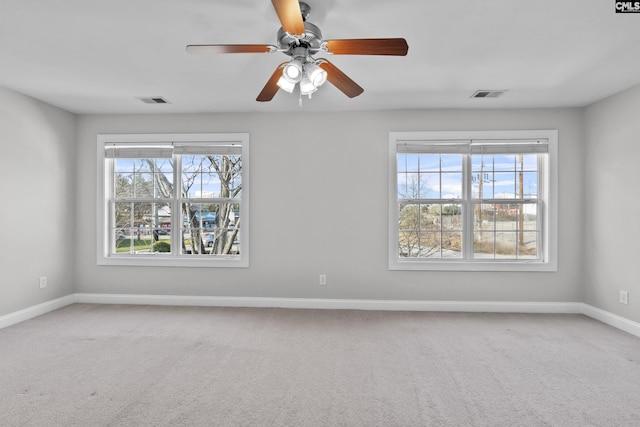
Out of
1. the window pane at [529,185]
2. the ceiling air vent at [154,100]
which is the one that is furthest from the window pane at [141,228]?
the window pane at [529,185]

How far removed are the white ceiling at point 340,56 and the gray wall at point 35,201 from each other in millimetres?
325

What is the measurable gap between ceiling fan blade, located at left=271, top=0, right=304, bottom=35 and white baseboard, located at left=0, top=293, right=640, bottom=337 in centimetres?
321

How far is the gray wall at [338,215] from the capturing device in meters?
4.12

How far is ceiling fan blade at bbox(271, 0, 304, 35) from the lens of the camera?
164cm

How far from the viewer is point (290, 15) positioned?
1730mm

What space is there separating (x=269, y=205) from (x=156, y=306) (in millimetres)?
1922

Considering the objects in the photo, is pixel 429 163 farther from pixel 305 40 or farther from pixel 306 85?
pixel 305 40

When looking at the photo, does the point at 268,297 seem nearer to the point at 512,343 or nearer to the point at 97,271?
the point at 97,271

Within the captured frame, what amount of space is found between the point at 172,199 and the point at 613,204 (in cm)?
518

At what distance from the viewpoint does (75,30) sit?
2424 millimetres

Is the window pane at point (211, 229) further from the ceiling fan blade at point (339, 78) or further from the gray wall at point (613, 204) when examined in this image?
the gray wall at point (613, 204)

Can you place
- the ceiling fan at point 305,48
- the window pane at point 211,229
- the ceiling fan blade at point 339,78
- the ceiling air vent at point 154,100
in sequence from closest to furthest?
the ceiling fan at point 305,48, the ceiling fan blade at point 339,78, the ceiling air vent at point 154,100, the window pane at point 211,229

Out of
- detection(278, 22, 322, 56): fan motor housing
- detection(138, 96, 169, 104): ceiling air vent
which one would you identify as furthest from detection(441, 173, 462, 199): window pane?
detection(138, 96, 169, 104): ceiling air vent

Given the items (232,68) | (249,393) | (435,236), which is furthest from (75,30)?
(435,236)
